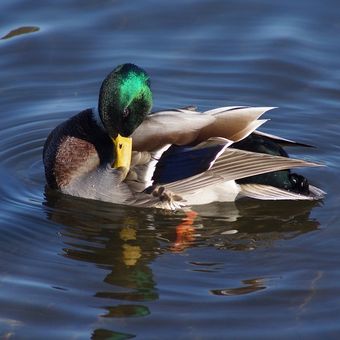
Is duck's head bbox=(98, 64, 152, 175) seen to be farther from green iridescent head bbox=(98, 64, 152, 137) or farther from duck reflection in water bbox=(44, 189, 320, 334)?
duck reflection in water bbox=(44, 189, 320, 334)

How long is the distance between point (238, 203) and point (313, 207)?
0.58 meters

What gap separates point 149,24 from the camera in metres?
11.2

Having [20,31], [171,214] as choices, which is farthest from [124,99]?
[20,31]

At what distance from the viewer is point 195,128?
800cm

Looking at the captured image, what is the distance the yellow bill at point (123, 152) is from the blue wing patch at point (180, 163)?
213 mm

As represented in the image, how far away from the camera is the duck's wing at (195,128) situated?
793cm

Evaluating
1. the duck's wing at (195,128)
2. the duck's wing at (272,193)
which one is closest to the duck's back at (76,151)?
the duck's wing at (195,128)

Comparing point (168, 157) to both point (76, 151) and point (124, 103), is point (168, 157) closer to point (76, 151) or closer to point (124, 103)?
point (124, 103)

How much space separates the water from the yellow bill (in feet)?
1.25

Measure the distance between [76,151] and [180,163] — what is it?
835 mm

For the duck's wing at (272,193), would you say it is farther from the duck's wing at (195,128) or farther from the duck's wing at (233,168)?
the duck's wing at (195,128)

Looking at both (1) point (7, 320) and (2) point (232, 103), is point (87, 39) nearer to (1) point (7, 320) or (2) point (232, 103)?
(2) point (232, 103)

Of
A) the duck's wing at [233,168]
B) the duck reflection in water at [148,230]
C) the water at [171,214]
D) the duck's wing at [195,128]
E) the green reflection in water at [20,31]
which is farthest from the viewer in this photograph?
the green reflection in water at [20,31]

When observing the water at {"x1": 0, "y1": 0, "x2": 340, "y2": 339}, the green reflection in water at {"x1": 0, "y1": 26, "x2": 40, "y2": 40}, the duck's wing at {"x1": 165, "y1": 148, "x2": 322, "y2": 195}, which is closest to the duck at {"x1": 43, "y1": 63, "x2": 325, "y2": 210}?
the duck's wing at {"x1": 165, "y1": 148, "x2": 322, "y2": 195}
